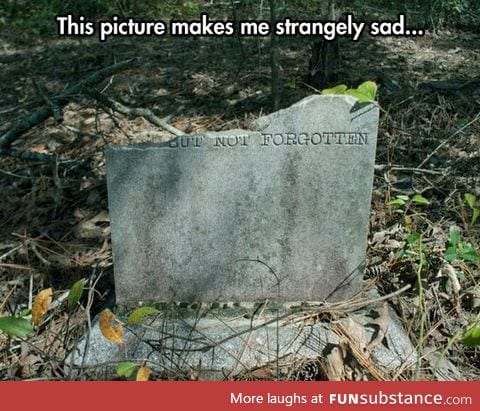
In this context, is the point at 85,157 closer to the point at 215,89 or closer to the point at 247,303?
the point at 215,89

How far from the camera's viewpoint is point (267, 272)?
8.39 ft

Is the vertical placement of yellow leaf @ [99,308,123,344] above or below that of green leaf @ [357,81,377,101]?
below

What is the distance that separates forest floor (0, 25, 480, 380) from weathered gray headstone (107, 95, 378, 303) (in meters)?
0.38

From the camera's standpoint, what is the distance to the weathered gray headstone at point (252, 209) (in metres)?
2.31

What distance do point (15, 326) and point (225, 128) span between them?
2593mm

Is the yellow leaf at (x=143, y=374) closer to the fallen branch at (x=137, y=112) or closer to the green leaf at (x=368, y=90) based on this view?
the green leaf at (x=368, y=90)

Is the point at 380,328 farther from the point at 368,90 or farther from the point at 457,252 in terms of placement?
the point at 368,90

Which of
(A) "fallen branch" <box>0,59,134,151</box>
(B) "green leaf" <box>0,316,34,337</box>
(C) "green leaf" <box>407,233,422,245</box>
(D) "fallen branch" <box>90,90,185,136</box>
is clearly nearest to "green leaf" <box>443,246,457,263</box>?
(C) "green leaf" <box>407,233,422,245</box>

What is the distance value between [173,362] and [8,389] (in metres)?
0.60

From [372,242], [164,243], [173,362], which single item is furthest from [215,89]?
[173,362]


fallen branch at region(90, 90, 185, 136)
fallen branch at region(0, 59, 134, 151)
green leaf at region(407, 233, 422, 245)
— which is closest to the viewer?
green leaf at region(407, 233, 422, 245)

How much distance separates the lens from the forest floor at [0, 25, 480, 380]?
103 inches

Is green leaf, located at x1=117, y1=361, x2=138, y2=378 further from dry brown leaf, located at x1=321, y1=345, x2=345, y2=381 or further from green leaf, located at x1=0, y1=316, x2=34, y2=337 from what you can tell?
dry brown leaf, located at x1=321, y1=345, x2=345, y2=381

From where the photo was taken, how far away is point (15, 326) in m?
1.96
